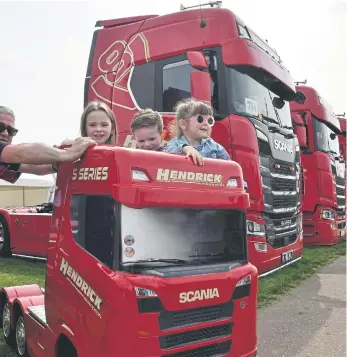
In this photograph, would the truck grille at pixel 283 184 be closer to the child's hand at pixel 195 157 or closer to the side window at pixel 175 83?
the side window at pixel 175 83

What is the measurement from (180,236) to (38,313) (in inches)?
60.9

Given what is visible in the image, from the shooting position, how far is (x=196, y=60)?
6012 millimetres

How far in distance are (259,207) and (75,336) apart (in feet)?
13.1

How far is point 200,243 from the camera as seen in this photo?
10.0 ft

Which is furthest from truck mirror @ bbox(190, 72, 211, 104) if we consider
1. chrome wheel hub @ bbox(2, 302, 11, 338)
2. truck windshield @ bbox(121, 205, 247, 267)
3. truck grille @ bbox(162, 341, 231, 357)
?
truck grille @ bbox(162, 341, 231, 357)

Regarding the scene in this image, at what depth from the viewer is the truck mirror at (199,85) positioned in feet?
19.1

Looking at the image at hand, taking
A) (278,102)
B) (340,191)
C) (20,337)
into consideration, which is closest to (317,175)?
(340,191)

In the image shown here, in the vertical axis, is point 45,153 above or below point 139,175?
above

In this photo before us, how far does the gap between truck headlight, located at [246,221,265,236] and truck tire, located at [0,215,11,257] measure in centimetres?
550

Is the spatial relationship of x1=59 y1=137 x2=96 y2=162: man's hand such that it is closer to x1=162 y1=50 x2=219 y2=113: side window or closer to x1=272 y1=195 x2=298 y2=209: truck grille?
x1=162 y1=50 x2=219 y2=113: side window

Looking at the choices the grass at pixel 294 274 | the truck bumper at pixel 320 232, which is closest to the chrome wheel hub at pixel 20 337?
the grass at pixel 294 274

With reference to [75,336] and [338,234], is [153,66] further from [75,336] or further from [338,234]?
[338,234]

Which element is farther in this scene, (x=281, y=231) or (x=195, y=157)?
(x=281, y=231)

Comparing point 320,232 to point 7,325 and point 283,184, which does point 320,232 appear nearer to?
point 283,184
